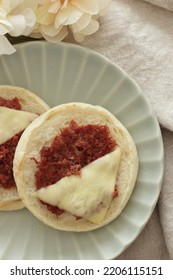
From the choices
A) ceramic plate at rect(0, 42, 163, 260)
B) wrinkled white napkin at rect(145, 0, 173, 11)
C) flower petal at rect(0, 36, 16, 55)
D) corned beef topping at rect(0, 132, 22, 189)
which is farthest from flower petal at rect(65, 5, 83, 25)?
corned beef topping at rect(0, 132, 22, 189)

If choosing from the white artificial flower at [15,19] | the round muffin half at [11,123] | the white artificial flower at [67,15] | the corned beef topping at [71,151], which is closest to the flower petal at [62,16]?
the white artificial flower at [67,15]

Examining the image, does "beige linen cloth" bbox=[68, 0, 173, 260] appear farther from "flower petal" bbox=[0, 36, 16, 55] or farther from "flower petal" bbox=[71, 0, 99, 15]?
"flower petal" bbox=[0, 36, 16, 55]

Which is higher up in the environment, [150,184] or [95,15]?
[95,15]

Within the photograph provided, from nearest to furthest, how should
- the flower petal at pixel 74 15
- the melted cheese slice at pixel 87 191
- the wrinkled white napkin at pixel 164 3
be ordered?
1. the melted cheese slice at pixel 87 191
2. the flower petal at pixel 74 15
3. the wrinkled white napkin at pixel 164 3

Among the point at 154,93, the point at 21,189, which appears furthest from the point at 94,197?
the point at 154,93

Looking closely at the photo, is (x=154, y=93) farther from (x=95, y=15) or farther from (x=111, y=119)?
(x=95, y=15)

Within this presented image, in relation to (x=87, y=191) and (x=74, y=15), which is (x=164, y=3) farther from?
(x=87, y=191)

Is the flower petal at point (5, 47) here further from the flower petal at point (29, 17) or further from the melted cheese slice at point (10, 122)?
the melted cheese slice at point (10, 122)
